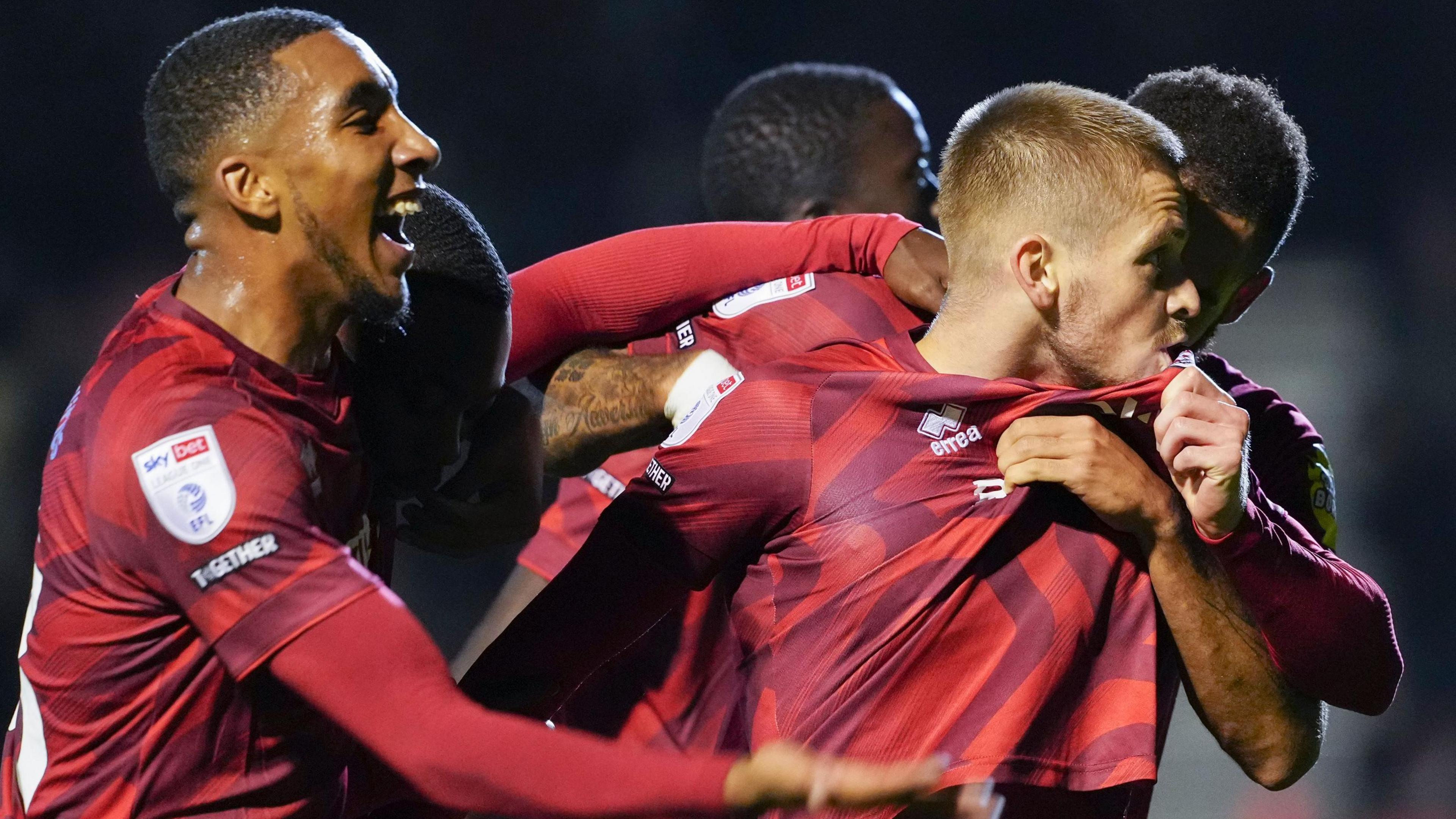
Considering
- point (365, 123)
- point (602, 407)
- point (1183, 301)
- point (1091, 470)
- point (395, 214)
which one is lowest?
point (602, 407)

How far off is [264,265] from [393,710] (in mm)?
563

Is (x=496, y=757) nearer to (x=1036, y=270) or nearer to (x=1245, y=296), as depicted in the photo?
(x=1036, y=270)

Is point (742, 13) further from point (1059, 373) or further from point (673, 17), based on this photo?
point (1059, 373)

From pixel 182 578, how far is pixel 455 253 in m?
0.64

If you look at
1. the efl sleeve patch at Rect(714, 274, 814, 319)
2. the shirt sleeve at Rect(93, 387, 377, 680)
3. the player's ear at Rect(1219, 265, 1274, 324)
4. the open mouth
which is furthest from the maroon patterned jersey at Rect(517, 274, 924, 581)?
the shirt sleeve at Rect(93, 387, 377, 680)

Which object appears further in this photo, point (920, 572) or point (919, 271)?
point (919, 271)

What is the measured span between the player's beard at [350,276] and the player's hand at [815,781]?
2.33ft

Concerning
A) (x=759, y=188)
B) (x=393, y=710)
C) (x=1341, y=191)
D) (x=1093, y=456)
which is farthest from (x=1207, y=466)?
(x=1341, y=191)

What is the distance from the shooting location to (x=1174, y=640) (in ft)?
6.61

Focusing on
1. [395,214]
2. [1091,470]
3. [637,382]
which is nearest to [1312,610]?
[1091,470]

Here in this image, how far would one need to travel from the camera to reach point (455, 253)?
209cm

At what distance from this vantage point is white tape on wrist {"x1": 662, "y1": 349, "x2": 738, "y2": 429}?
2.30 metres

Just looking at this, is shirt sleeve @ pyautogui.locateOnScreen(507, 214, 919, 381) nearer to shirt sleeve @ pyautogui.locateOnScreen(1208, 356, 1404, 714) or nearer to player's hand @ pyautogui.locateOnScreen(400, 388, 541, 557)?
player's hand @ pyautogui.locateOnScreen(400, 388, 541, 557)

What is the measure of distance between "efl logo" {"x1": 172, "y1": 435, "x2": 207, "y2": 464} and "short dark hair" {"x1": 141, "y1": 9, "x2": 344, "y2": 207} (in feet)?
1.20
